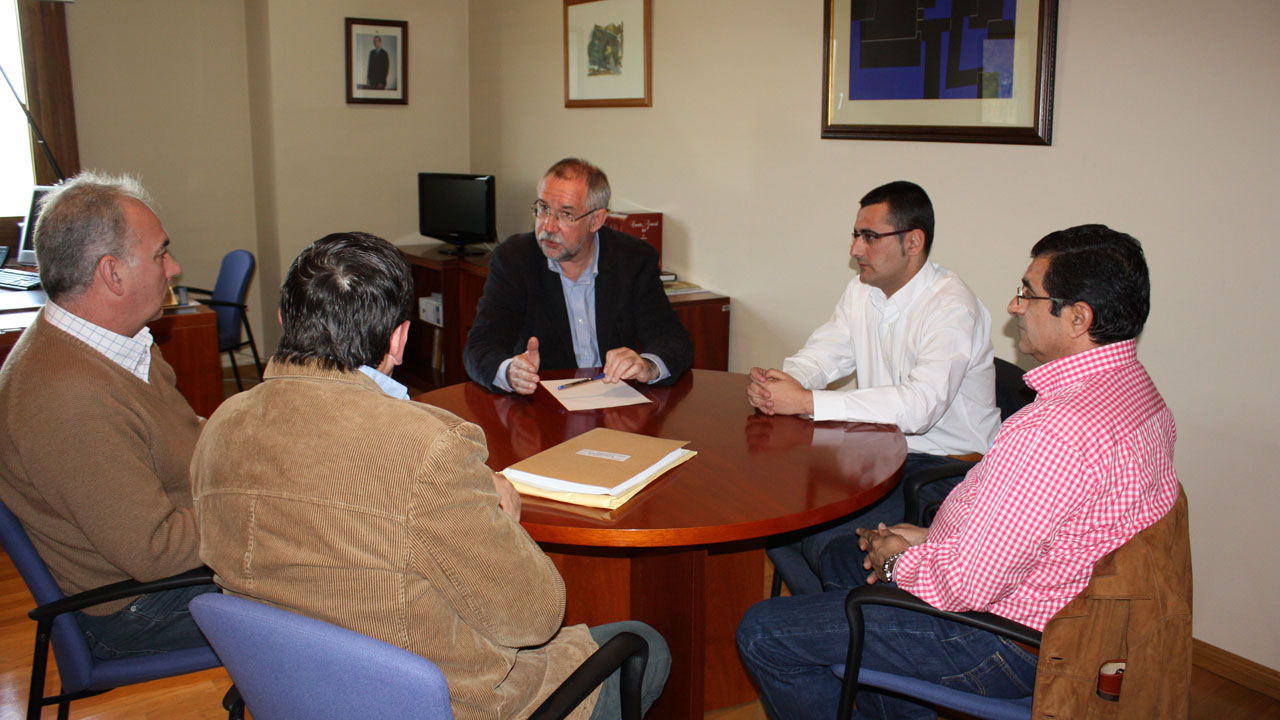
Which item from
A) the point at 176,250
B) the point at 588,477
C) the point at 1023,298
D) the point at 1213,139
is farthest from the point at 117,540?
the point at 176,250

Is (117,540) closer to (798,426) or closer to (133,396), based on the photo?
(133,396)

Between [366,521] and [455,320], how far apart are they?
411 centimetres

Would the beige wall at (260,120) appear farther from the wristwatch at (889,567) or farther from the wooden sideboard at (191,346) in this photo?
the wristwatch at (889,567)

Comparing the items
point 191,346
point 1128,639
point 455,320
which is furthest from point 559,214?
point 455,320

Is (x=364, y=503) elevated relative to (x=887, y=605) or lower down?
elevated

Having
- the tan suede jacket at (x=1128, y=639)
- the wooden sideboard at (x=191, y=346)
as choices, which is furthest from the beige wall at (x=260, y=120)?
the tan suede jacket at (x=1128, y=639)

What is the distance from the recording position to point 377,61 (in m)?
5.65

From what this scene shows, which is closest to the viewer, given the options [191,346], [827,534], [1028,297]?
[1028,297]

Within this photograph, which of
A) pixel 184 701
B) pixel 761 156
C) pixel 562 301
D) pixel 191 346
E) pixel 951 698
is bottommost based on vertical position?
pixel 184 701

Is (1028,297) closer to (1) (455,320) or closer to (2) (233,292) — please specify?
(1) (455,320)

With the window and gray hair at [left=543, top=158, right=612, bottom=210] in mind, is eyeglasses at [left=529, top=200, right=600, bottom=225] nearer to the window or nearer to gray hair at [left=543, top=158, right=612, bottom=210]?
gray hair at [left=543, top=158, right=612, bottom=210]

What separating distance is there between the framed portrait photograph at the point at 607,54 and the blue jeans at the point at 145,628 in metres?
3.28

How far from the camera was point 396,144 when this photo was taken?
588 cm

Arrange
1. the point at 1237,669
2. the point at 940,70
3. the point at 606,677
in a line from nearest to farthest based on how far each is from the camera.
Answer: the point at 606,677, the point at 1237,669, the point at 940,70
